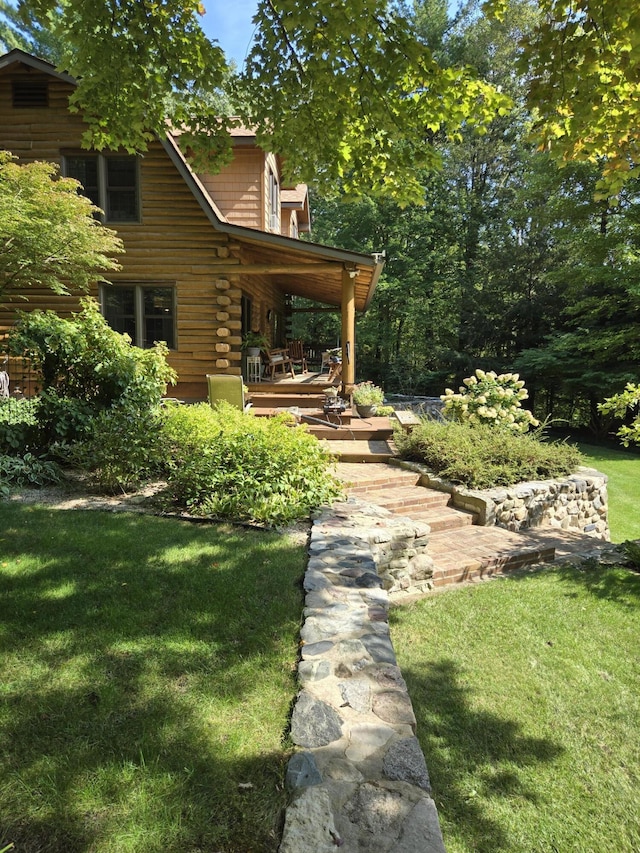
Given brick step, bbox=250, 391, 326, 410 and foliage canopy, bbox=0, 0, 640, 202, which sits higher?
foliage canopy, bbox=0, 0, 640, 202

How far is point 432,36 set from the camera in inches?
977

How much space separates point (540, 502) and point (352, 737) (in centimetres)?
653

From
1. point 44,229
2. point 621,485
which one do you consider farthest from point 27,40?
point 621,485

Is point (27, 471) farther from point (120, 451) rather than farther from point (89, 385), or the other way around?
point (89, 385)

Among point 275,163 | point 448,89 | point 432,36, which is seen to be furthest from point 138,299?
point 432,36

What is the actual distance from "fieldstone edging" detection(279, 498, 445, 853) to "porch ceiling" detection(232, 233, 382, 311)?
27.0ft

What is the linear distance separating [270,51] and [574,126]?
10.0 ft

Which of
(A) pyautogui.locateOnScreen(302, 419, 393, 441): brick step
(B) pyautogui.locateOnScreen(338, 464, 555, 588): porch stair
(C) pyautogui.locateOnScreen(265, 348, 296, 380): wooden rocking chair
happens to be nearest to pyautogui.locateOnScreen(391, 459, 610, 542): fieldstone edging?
(B) pyautogui.locateOnScreen(338, 464, 555, 588): porch stair

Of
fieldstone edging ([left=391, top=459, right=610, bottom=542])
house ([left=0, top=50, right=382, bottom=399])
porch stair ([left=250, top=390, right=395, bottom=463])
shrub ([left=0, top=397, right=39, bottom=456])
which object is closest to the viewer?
shrub ([left=0, top=397, right=39, bottom=456])

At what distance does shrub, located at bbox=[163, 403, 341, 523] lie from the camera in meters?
5.56

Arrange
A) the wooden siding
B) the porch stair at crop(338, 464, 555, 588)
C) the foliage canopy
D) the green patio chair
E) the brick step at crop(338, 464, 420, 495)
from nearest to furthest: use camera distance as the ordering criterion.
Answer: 1. the foliage canopy
2. the porch stair at crop(338, 464, 555, 588)
3. the brick step at crop(338, 464, 420, 495)
4. the green patio chair
5. the wooden siding

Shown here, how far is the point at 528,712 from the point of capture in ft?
11.3

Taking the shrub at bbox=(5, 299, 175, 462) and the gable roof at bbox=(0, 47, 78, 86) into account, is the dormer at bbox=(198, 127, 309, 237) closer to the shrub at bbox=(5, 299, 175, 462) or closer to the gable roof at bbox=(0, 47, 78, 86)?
the gable roof at bbox=(0, 47, 78, 86)

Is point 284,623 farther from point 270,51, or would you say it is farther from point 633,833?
point 270,51
